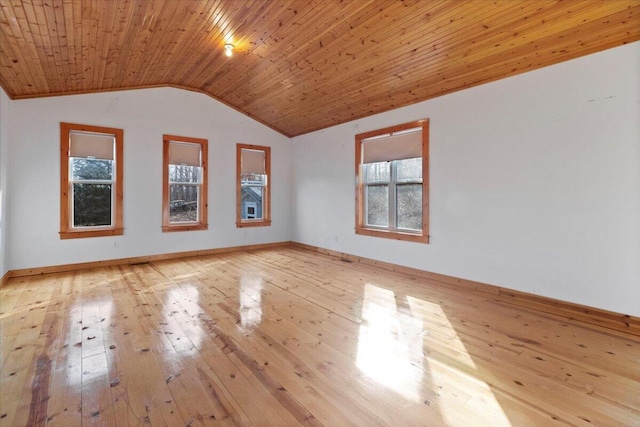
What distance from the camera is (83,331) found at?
9.02ft

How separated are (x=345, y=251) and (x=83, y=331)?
4.31 metres

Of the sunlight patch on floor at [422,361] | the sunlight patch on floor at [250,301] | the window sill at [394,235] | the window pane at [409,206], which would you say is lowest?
the sunlight patch on floor at [422,361]

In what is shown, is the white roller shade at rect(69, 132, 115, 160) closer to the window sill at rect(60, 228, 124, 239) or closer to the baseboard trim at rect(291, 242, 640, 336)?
the window sill at rect(60, 228, 124, 239)

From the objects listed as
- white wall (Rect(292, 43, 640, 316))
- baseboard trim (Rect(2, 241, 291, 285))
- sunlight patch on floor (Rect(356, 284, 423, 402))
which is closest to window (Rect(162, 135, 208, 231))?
baseboard trim (Rect(2, 241, 291, 285))

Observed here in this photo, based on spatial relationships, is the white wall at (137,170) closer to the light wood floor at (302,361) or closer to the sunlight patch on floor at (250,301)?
the light wood floor at (302,361)

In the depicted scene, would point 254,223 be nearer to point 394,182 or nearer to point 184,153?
point 184,153

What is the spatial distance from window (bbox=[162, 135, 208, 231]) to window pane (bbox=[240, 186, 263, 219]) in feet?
3.01

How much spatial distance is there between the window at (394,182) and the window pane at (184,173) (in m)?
3.34

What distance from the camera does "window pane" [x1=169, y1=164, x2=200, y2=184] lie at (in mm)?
6020

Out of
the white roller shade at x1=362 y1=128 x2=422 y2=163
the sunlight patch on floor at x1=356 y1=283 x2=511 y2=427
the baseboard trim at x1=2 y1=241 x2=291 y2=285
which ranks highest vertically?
the white roller shade at x1=362 y1=128 x2=422 y2=163

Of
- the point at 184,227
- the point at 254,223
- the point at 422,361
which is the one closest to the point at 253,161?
the point at 254,223

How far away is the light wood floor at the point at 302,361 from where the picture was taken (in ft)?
5.65

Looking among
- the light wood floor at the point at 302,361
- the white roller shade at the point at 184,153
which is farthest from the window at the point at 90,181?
the light wood floor at the point at 302,361

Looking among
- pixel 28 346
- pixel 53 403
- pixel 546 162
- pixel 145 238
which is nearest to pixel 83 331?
pixel 28 346
